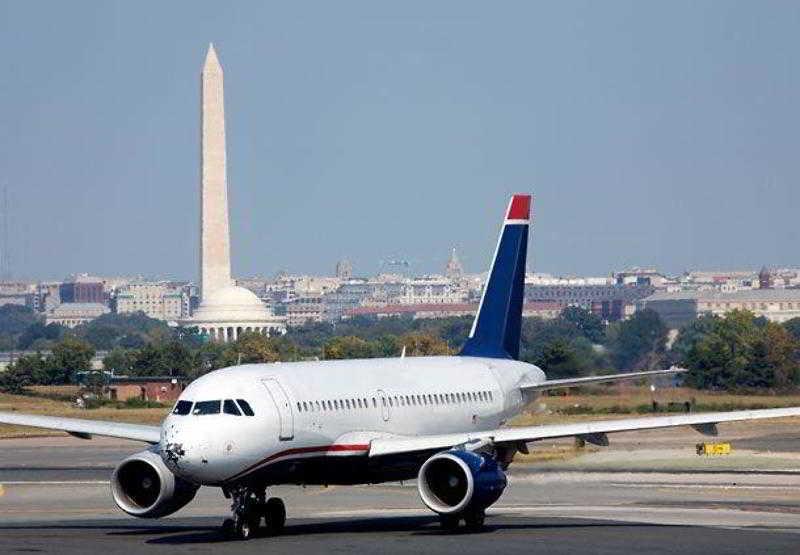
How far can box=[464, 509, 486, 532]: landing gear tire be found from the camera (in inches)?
1763

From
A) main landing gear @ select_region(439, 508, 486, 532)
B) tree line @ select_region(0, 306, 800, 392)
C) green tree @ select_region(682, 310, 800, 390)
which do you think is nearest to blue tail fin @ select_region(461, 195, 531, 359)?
main landing gear @ select_region(439, 508, 486, 532)

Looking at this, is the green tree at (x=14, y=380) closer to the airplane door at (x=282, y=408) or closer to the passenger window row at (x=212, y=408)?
the airplane door at (x=282, y=408)

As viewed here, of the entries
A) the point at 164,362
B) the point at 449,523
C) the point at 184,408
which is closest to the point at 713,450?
the point at 449,523

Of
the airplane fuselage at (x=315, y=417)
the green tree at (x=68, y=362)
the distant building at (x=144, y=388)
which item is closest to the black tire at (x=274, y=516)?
the airplane fuselage at (x=315, y=417)

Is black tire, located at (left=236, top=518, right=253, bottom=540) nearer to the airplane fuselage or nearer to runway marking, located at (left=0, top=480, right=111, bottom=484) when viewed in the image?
the airplane fuselage

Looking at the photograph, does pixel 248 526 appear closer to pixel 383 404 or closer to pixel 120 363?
pixel 383 404

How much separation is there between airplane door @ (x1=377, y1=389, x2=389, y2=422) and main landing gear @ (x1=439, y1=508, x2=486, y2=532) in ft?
11.8

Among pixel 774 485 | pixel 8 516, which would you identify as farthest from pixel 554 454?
pixel 8 516

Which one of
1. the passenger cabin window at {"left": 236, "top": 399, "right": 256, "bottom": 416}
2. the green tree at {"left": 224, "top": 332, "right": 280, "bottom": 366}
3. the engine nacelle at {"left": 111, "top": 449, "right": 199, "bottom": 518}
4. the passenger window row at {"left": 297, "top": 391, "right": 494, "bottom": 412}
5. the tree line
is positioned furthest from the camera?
the green tree at {"left": 224, "top": 332, "right": 280, "bottom": 366}

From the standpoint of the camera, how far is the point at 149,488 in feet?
150

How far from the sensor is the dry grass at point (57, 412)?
102938 mm

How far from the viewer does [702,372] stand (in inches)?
5571

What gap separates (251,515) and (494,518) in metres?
7.20

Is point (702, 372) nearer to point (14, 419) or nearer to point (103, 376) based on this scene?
point (103, 376)
